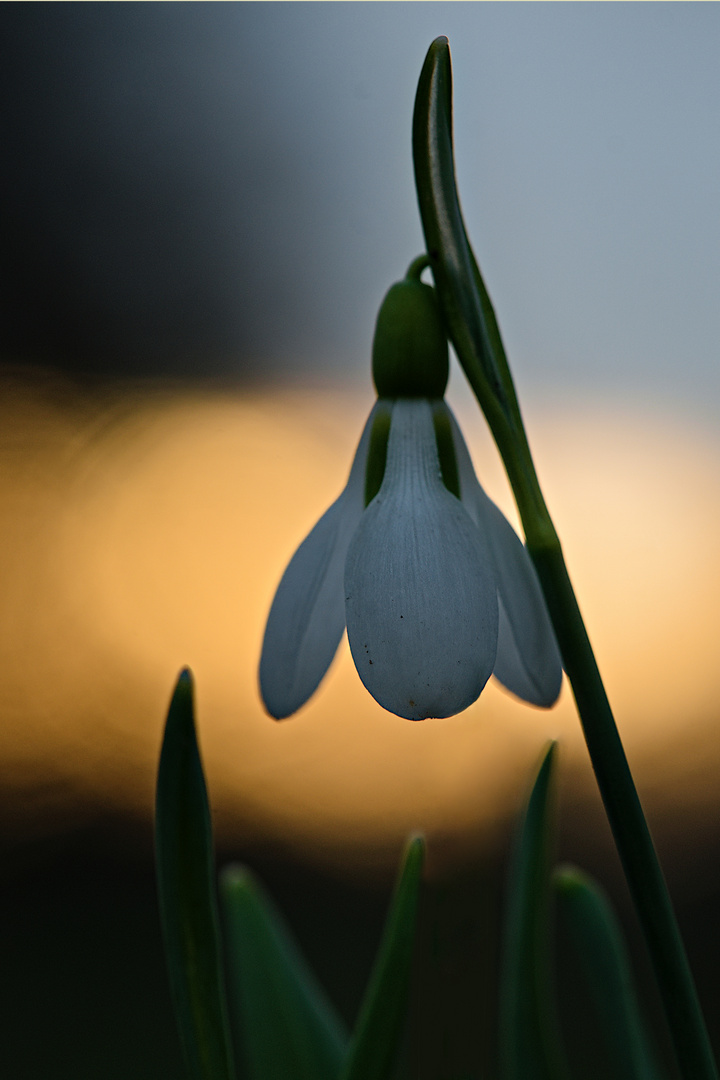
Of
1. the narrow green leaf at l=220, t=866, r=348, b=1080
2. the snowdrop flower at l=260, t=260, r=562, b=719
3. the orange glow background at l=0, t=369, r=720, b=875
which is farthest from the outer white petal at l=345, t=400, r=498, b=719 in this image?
the orange glow background at l=0, t=369, r=720, b=875

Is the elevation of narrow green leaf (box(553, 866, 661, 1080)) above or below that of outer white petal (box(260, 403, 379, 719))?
below

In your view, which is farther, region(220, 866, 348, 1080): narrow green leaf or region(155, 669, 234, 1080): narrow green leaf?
region(220, 866, 348, 1080): narrow green leaf

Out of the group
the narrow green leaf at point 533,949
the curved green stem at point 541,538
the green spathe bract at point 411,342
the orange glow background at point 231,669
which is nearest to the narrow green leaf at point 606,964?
the narrow green leaf at point 533,949

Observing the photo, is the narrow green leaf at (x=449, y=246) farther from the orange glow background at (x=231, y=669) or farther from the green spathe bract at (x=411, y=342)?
the orange glow background at (x=231, y=669)

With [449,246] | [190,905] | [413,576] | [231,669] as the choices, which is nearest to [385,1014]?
[190,905]

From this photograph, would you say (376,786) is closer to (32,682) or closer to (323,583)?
(32,682)

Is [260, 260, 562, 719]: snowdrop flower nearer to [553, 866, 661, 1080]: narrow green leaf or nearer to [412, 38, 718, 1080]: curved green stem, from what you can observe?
[412, 38, 718, 1080]: curved green stem

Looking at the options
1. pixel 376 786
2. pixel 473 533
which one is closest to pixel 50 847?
pixel 376 786
